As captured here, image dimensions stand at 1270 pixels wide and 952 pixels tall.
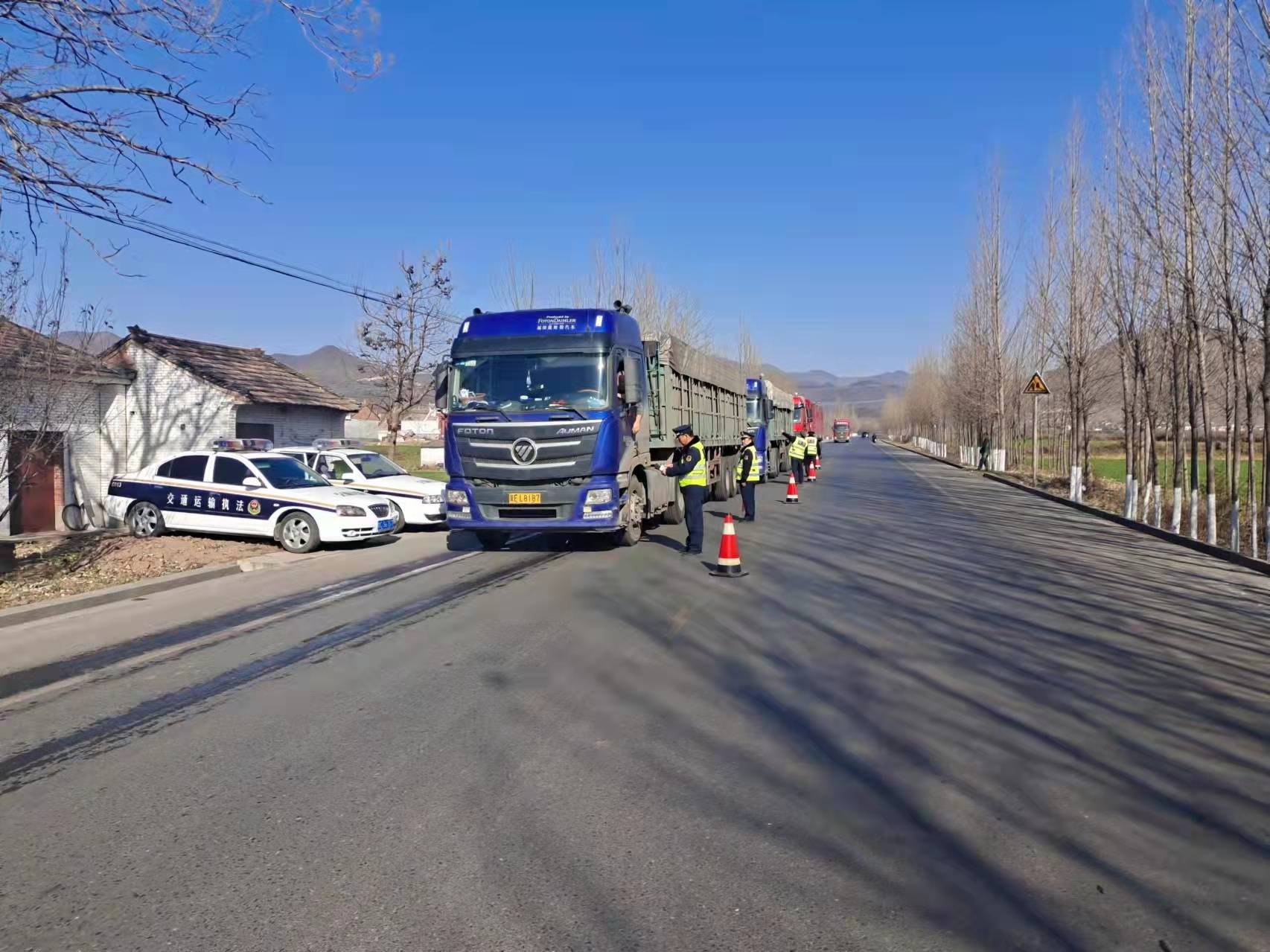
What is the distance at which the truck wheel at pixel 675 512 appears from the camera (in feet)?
58.3

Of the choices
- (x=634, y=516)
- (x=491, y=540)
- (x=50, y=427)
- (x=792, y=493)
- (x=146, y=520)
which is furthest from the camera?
(x=792, y=493)

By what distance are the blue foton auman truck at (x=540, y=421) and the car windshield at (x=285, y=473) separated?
383 cm

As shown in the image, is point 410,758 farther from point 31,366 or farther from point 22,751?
point 31,366

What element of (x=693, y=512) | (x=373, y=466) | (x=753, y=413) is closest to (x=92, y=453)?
(x=373, y=466)

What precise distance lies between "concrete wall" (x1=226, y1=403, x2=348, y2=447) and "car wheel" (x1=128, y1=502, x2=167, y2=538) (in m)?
8.30

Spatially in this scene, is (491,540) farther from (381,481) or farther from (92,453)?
(92,453)

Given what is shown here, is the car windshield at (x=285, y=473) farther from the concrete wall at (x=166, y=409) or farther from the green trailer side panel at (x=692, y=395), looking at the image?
the concrete wall at (x=166, y=409)

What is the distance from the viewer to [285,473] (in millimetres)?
16281

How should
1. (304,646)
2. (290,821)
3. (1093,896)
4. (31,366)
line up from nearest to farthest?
(1093,896) → (290,821) → (304,646) → (31,366)

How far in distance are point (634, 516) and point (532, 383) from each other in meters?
2.68

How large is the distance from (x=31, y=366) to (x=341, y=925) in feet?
43.0

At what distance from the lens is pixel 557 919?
3469 millimetres

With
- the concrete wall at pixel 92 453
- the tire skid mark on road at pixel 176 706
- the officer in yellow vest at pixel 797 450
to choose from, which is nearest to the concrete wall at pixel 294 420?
the concrete wall at pixel 92 453

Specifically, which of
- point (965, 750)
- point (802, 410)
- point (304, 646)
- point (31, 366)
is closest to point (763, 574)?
point (304, 646)
